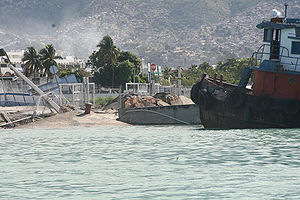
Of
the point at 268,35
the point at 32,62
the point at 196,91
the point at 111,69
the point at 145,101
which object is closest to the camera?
the point at 268,35

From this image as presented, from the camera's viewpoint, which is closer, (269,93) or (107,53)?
(269,93)

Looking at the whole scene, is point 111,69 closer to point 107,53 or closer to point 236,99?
point 107,53

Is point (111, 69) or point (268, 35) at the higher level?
point (268, 35)

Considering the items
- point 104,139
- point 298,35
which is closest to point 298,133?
point 298,35

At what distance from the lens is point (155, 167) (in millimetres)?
17109

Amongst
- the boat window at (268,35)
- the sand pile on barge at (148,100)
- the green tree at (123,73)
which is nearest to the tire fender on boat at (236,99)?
the boat window at (268,35)

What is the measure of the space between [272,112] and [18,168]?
15371 millimetres

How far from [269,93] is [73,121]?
12669 mm

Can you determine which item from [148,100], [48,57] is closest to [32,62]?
[48,57]

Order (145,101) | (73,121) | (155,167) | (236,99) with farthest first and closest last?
(145,101) < (73,121) < (236,99) < (155,167)

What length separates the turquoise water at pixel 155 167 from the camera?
1363 cm

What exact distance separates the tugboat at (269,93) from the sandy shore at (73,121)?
7933 mm

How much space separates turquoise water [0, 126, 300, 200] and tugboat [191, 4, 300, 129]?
191 centimetres

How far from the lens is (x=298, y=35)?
29.6 metres
